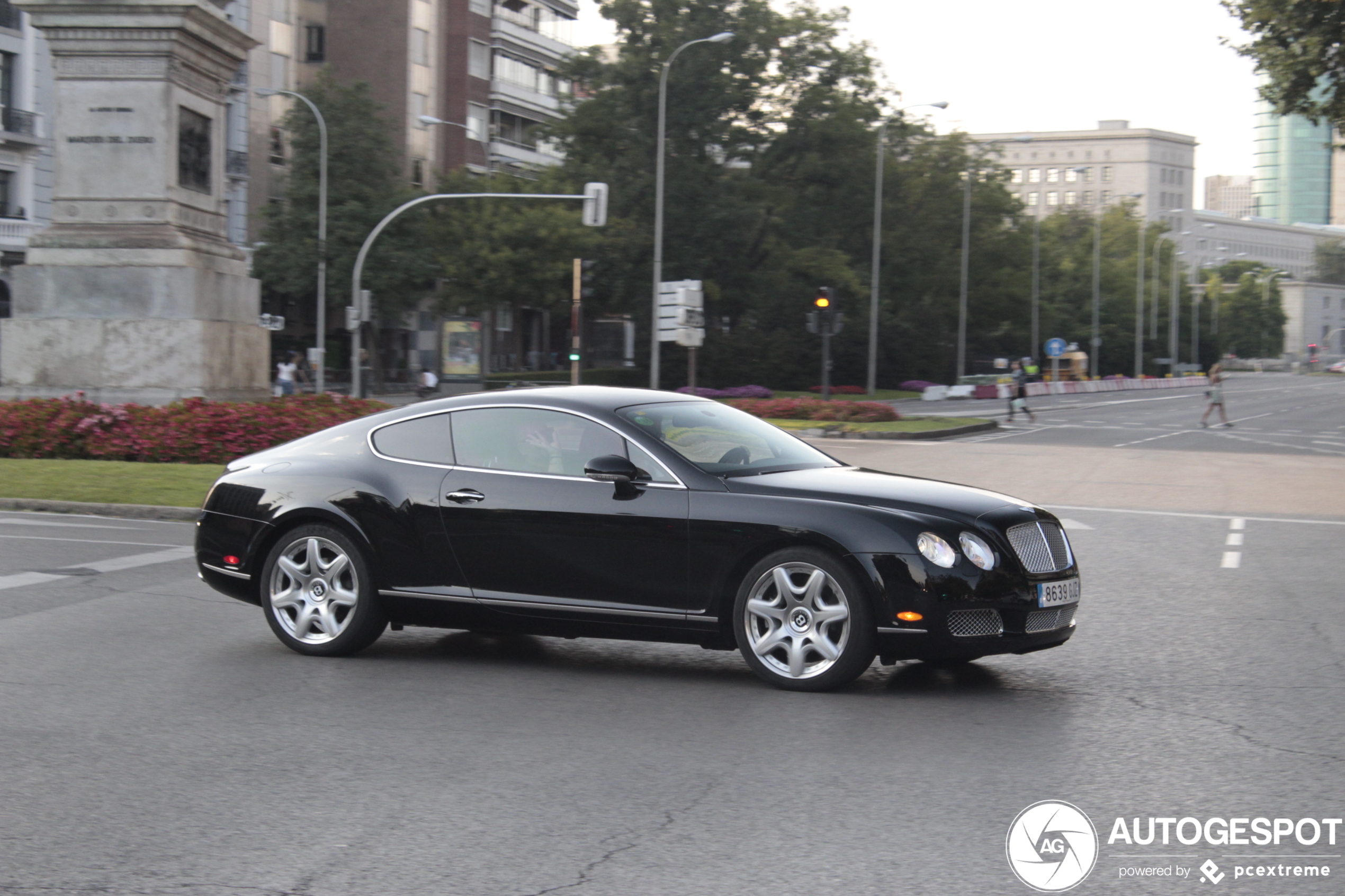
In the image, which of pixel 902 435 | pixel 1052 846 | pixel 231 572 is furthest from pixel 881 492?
pixel 902 435

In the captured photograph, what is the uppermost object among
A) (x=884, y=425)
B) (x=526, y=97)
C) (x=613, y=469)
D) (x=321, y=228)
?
(x=526, y=97)

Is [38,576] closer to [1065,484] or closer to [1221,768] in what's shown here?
[1221,768]

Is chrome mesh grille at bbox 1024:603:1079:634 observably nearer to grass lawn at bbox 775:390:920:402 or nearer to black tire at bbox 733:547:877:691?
black tire at bbox 733:547:877:691

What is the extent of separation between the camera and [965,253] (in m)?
69.2

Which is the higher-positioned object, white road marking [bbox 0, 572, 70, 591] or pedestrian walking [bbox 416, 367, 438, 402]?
pedestrian walking [bbox 416, 367, 438, 402]

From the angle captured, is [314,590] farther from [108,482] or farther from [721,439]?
[108,482]

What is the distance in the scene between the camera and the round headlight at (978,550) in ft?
22.2

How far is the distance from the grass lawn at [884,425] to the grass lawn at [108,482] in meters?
17.2

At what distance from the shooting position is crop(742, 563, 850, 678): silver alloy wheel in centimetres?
689

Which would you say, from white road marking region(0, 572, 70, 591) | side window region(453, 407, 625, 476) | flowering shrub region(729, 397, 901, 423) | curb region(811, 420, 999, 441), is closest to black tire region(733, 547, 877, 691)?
side window region(453, 407, 625, 476)

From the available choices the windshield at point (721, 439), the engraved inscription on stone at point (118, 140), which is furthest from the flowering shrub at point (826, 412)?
the windshield at point (721, 439)

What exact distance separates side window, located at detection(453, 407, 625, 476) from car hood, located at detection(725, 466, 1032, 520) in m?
0.75

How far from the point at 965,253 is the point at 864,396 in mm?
Result: 11283

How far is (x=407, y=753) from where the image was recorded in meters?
5.87
